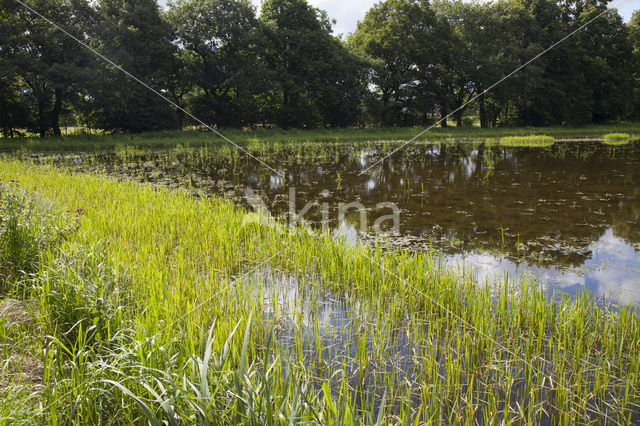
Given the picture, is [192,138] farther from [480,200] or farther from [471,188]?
[480,200]

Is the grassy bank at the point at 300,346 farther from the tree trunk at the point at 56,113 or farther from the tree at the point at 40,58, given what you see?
the tree trunk at the point at 56,113

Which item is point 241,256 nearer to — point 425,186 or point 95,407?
point 95,407

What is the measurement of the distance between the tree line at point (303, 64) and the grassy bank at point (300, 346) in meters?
21.2

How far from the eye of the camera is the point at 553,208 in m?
6.38

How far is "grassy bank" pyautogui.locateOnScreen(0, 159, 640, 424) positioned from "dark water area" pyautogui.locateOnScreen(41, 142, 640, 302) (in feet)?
2.35

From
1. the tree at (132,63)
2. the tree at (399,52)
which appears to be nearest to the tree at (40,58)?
the tree at (132,63)

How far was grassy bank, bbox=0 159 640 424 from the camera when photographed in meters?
1.65

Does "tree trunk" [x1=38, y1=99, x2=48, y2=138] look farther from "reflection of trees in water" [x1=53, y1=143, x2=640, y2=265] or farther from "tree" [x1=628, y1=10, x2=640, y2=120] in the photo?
"tree" [x1=628, y1=10, x2=640, y2=120]

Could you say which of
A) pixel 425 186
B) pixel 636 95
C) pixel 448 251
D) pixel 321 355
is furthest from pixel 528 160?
pixel 636 95

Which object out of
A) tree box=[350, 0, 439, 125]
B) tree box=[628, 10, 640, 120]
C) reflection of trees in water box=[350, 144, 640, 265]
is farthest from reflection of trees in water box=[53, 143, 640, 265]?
tree box=[628, 10, 640, 120]

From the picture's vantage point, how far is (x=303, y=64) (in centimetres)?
2880

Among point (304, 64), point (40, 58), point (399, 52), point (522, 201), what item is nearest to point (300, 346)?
point (522, 201)

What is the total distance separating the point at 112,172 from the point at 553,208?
1049 cm

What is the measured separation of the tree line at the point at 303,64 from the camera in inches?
828
